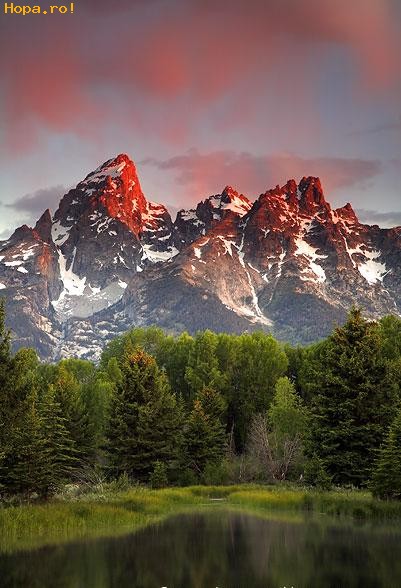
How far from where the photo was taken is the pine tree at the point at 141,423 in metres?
52.5

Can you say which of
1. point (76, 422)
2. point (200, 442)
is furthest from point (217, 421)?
point (76, 422)

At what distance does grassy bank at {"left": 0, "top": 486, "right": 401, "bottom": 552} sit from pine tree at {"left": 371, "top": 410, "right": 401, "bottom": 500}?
865mm

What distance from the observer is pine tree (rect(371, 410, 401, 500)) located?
110 ft

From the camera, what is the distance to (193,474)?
55531 mm

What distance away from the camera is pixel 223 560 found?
2269 centimetres

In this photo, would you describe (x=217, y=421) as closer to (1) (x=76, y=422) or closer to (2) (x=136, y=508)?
(1) (x=76, y=422)

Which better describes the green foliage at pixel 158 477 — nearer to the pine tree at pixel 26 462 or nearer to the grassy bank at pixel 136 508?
the grassy bank at pixel 136 508

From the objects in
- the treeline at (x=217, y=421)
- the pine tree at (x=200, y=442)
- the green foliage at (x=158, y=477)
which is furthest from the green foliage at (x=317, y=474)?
the pine tree at (x=200, y=442)

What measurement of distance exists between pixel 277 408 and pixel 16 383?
31687mm

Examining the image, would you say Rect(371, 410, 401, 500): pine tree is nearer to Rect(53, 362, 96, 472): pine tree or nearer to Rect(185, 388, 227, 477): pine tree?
Rect(185, 388, 227, 477): pine tree

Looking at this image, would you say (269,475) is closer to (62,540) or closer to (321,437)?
(321,437)

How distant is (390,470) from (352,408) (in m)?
9.49

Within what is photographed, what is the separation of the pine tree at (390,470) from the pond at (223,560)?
434 cm

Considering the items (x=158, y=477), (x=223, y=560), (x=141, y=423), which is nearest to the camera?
(x=223, y=560)
